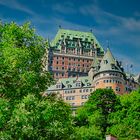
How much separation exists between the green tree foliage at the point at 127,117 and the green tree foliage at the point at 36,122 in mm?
52806

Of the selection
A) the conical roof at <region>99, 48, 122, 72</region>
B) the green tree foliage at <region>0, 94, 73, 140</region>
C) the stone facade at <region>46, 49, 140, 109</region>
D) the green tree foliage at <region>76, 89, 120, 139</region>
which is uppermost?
the conical roof at <region>99, 48, 122, 72</region>

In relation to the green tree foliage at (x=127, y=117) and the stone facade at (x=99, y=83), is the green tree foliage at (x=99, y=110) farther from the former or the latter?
the stone facade at (x=99, y=83)

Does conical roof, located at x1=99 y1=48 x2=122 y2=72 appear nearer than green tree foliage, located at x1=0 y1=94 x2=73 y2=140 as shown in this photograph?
No

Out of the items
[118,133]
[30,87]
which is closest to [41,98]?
[30,87]

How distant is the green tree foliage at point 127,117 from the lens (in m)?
92.3

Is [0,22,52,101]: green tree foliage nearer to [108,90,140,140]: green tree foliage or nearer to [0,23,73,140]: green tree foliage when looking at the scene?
[0,23,73,140]: green tree foliage

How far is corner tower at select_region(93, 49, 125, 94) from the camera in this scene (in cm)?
15800

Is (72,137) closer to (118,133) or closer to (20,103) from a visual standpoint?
(20,103)

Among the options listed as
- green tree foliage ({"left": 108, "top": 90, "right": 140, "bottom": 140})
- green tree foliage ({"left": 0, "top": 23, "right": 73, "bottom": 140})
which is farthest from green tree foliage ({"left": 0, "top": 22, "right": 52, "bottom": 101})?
green tree foliage ({"left": 108, "top": 90, "right": 140, "bottom": 140})

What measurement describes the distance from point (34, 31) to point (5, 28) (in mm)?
2857

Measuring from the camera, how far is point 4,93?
1485 inches

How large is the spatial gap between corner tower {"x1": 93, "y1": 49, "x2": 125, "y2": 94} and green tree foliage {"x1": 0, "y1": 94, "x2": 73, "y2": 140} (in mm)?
119808

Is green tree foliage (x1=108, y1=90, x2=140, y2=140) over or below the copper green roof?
below

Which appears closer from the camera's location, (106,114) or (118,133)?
(118,133)
